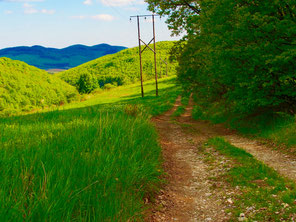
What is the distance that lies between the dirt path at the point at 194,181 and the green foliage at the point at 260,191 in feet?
0.90

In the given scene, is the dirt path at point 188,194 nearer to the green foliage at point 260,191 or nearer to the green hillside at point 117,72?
the green foliage at point 260,191

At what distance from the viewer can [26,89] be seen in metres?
29.2

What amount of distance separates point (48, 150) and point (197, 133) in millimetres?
9583

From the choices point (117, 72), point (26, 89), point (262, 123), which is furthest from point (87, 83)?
point (262, 123)

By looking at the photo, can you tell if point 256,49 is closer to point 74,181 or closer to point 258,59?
point 258,59

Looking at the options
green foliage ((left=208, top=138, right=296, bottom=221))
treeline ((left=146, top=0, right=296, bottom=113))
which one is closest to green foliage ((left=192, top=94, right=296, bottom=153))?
treeline ((left=146, top=0, right=296, bottom=113))

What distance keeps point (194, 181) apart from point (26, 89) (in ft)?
90.0

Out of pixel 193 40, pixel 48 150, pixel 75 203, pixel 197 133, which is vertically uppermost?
pixel 193 40

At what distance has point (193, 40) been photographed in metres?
17.3

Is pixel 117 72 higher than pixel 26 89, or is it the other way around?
pixel 117 72

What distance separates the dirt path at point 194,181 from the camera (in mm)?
4562

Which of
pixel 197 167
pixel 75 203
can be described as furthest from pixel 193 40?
pixel 75 203

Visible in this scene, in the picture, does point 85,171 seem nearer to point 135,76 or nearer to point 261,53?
point 261,53

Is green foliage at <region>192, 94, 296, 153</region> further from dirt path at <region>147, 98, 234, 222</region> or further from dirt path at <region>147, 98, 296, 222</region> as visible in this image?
dirt path at <region>147, 98, 234, 222</region>
